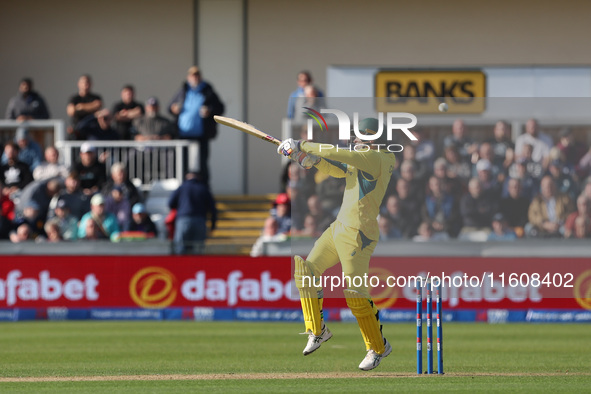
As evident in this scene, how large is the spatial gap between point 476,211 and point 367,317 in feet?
21.2

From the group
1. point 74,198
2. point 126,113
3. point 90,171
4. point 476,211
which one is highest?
point 126,113

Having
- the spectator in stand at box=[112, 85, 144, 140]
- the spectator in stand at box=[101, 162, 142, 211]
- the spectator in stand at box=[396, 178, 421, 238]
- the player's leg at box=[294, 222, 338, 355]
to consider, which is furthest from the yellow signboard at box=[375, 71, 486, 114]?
the player's leg at box=[294, 222, 338, 355]

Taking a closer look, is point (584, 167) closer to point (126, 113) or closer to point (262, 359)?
point (262, 359)

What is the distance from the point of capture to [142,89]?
25.5 m

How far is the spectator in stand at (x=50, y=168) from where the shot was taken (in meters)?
21.4

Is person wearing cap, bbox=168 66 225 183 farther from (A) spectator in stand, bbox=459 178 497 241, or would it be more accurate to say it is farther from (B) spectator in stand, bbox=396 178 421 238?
(A) spectator in stand, bbox=459 178 497 241

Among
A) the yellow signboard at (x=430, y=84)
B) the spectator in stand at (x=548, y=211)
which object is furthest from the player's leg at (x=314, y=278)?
the yellow signboard at (x=430, y=84)

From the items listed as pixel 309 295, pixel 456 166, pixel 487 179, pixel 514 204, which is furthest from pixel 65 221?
pixel 309 295

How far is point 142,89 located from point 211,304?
7889 millimetres

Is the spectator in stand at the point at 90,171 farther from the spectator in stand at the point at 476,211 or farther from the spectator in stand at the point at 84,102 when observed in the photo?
the spectator in stand at the point at 476,211

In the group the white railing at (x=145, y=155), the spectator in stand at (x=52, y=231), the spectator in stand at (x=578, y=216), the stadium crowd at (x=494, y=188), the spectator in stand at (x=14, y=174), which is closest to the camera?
the stadium crowd at (x=494, y=188)

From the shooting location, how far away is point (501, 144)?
17.6 m

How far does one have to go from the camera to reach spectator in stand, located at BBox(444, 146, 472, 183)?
685 inches

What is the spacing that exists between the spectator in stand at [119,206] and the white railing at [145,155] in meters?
1.59
